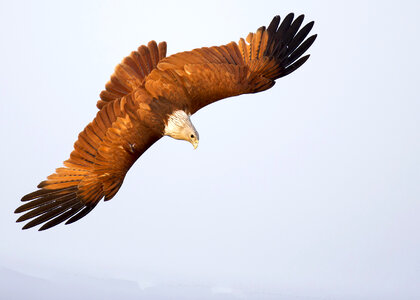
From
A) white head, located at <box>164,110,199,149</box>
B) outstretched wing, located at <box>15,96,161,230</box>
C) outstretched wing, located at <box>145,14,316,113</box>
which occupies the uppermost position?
outstretched wing, located at <box>145,14,316,113</box>

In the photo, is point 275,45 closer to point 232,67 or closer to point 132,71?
point 232,67

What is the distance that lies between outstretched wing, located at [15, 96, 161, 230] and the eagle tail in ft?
6.49

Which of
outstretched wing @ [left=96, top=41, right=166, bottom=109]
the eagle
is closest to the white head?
the eagle

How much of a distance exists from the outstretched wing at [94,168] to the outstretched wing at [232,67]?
0.64 m

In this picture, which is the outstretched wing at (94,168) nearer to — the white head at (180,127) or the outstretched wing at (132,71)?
the white head at (180,127)

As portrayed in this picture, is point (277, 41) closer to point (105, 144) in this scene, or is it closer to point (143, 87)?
point (143, 87)

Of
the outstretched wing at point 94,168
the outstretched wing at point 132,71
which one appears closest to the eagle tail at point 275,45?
the outstretched wing at point 132,71

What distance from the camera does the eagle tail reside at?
11523 mm

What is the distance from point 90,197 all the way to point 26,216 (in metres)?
0.96

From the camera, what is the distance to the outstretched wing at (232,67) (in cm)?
1102

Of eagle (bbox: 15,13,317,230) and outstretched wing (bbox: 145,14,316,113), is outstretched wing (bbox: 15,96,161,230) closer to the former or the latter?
eagle (bbox: 15,13,317,230)

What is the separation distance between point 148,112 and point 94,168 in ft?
3.75

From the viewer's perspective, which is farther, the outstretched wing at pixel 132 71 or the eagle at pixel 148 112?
the outstretched wing at pixel 132 71

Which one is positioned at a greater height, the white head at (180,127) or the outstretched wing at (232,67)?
the outstretched wing at (232,67)
